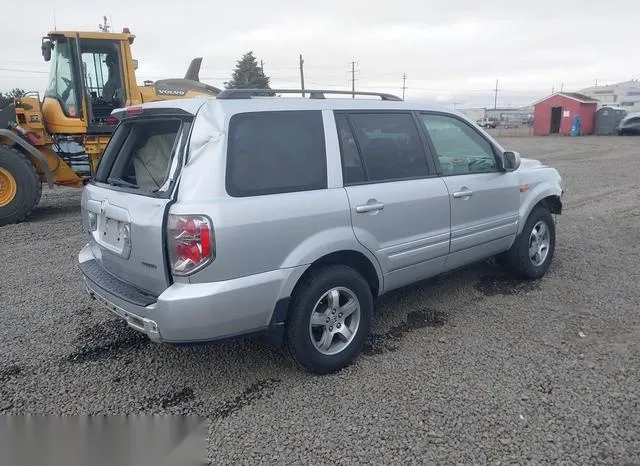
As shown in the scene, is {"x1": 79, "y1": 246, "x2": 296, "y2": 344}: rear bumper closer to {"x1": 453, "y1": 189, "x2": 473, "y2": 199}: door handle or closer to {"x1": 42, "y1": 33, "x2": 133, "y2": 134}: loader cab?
{"x1": 453, "y1": 189, "x2": 473, "y2": 199}: door handle

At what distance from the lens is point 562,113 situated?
36250 millimetres

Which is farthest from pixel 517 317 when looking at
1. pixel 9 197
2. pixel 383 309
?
pixel 9 197

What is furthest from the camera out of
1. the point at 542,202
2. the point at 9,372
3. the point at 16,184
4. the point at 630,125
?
the point at 630,125

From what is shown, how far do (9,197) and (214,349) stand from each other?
643 cm

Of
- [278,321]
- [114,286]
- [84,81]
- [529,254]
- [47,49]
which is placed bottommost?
[529,254]

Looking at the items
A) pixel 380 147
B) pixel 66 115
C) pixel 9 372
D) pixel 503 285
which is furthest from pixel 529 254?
pixel 66 115

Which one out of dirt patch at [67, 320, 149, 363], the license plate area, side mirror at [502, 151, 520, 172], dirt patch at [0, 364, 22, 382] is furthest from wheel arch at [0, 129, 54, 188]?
side mirror at [502, 151, 520, 172]

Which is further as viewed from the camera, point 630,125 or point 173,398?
point 630,125

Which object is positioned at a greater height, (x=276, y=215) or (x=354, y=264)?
(x=276, y=215)

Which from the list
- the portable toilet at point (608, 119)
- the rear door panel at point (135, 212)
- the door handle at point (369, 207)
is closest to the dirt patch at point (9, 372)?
the rear door panel at point (135, 212)

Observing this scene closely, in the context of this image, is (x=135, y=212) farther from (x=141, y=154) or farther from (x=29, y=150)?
(x=29, y=150)

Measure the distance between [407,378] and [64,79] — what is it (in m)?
8.59

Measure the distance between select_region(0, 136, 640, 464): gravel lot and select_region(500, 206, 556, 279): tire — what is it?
0.14 metres

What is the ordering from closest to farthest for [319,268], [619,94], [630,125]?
[319,268]
[630,125]
[619,94]
